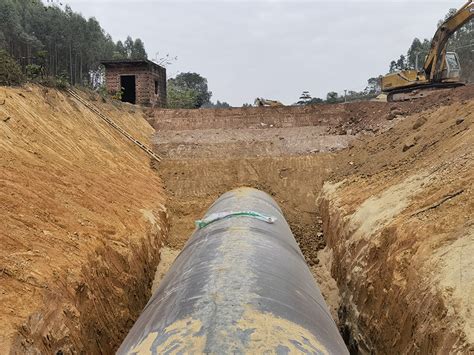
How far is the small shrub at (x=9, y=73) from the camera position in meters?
13.2

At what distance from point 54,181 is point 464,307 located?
27.2ft

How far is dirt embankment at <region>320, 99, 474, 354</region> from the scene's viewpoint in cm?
509

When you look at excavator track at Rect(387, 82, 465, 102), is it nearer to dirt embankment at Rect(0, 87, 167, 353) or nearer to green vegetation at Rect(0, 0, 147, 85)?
dirt embankment at Rect(0, 87, 167, 353)

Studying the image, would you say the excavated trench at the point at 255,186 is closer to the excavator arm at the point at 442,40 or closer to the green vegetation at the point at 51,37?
the excavator arm at the point at 442,40

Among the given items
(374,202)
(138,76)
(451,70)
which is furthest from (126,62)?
(374,202)

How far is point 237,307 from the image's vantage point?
153 inches

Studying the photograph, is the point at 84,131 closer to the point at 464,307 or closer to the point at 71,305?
the point at 71,305

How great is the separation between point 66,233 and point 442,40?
1965 cm

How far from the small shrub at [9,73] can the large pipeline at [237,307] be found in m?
10.6

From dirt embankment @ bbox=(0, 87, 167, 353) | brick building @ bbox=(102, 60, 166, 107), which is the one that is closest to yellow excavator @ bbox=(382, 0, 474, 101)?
brick building @ bbox=(102, 60, 166, 107)

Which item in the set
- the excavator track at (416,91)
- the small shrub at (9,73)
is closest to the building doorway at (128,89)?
the small shrub at (9,73)

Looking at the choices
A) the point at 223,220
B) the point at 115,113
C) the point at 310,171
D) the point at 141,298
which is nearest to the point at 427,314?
the point at 223,220

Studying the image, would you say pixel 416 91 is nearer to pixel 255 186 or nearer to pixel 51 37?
pixel 255 186

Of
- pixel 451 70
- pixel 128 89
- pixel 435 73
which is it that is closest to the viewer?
pixel 451 70
